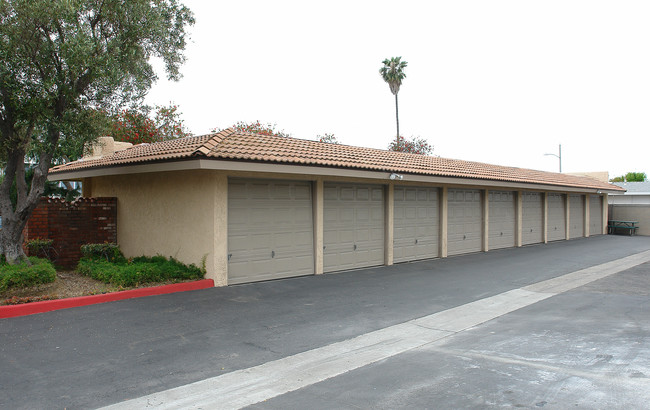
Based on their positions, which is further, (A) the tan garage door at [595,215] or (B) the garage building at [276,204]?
(A) the tan garage door at [595,215]

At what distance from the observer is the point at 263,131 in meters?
31.8

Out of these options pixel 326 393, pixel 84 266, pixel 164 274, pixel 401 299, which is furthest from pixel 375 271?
pixel 326 393

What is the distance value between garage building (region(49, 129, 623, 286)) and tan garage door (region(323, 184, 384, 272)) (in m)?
0.03

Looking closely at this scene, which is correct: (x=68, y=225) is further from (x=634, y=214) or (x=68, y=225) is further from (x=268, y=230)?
(x=634, y=214)

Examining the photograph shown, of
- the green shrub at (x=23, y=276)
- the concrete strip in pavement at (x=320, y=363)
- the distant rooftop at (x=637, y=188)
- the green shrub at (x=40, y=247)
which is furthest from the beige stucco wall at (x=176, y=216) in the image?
the distant rooftop at (x=637, y=188)

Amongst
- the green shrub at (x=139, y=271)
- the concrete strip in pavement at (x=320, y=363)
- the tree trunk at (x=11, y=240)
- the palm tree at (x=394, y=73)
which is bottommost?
the concrete strip in pavement at (x=320, y=363)

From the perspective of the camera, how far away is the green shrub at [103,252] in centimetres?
1158

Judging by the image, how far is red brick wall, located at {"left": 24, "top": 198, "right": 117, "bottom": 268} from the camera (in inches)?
461

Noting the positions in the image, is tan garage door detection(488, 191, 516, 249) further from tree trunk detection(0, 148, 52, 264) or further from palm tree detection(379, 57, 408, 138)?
palm tree detection(379, 57, 408, 138)

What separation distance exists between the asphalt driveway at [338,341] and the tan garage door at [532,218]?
1021cm

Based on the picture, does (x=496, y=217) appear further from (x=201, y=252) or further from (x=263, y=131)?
(x=263, y=131)

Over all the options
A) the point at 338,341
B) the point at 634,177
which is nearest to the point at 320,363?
the point at 338,341

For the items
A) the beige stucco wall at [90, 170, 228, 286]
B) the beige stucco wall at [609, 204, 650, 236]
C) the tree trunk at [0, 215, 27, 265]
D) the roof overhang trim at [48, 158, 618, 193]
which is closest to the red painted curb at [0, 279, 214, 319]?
the beige stucco wall at [90, 170, 228, 286]

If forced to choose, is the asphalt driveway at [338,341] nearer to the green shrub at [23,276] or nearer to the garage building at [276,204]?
the green shrub at [23,276]
